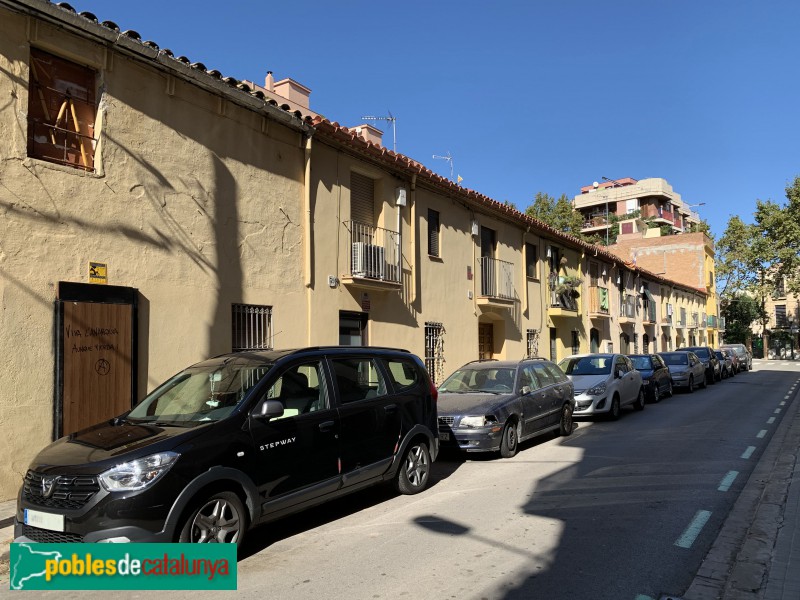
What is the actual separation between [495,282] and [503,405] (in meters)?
8.81

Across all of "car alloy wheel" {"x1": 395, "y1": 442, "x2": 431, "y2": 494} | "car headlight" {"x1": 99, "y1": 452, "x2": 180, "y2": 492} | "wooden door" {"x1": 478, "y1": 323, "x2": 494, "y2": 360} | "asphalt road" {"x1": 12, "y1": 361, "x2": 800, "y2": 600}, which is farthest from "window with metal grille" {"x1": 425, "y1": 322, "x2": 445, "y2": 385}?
"car headlight" {"x1": 99, "y1": 452, "x2": 180, "y2": 492}

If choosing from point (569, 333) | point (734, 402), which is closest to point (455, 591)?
point (734, 402)

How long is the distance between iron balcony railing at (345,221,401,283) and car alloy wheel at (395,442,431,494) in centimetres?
540

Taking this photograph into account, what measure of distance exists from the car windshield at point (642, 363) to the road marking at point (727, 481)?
10.5 meters

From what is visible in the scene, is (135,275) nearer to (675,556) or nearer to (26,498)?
(26,498)

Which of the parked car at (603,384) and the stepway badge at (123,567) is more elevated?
the parked car at (603,384)

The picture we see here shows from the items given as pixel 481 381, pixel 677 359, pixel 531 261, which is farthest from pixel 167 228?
pixel 677 359

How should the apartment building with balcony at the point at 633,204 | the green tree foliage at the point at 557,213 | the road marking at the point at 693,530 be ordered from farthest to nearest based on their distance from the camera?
the apartment building with balcony at the point at 633,204
the green tree foliage at the point at 557,213
the road marking at the point at 693,530

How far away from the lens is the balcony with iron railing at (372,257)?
12.2 metres

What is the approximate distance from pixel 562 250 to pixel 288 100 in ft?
44.0

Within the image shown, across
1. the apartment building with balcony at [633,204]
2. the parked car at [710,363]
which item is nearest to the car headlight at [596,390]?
the parked car at [710,363]

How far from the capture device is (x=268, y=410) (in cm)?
516

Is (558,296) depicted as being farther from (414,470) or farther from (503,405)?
(414,470)

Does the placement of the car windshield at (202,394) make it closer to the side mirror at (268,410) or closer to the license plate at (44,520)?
the side mirror at (268,410)
